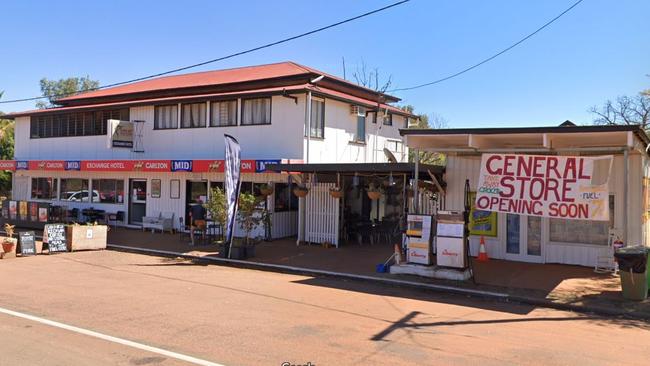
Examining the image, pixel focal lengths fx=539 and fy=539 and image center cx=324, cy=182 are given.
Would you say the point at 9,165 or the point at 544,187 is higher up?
the point at 9,165

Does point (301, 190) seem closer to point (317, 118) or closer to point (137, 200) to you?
point (317, 118)

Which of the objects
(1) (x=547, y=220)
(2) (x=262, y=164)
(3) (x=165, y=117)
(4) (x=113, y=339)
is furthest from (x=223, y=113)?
(4) (x=113, y=339)

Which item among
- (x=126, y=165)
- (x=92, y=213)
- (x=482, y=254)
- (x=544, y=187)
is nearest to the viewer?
(x=544, y=187)

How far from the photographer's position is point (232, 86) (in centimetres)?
2177

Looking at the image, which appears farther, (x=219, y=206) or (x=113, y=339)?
(x=219, y=206)

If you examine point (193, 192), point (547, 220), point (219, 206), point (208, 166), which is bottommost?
point (547, 220)

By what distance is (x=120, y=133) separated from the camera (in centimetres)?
2233

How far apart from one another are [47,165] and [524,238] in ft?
69.2

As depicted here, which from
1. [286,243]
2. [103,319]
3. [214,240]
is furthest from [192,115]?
[103,319]

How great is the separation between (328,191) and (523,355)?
11270 millimetres

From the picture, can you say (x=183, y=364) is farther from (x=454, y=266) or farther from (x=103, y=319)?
(x=454, y=266)

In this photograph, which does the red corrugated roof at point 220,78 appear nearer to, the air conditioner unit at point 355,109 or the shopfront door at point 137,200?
the air conditioner unit at point 355,109

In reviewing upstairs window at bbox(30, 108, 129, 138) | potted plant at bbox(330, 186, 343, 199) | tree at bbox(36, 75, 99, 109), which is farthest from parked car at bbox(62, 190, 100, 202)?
tree at bbox(36, 75, 99, 109)

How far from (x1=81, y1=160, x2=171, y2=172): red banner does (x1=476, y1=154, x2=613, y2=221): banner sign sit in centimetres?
1270
